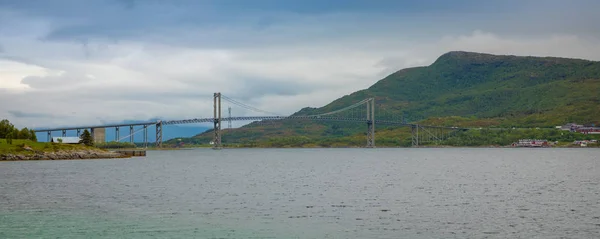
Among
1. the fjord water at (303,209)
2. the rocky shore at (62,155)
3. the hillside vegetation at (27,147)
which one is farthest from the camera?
the hillside vegetation at (27,147)

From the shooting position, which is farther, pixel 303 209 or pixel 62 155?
pixel 62 155

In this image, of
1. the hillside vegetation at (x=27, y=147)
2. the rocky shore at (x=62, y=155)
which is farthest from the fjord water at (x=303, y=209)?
the hillside vegetation at (x=27, y=147)

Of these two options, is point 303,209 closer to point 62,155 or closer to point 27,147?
point 27,147

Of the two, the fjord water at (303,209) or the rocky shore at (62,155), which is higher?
the rocky shore at (62,155)

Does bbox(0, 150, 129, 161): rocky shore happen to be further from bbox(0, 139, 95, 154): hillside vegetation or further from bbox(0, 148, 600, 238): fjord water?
bbox(0, 148, 600, 238): fjord water

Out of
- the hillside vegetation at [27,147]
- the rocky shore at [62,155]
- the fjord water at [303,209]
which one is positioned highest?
the hillside vegetation at [27,147]

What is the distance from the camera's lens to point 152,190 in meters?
48.2

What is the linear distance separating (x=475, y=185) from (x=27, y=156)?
80418mm

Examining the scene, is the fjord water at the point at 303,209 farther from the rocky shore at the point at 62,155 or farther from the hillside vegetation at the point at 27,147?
the hillside vegetation at the point at 27,147

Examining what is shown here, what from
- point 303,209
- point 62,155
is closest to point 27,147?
point 62,155

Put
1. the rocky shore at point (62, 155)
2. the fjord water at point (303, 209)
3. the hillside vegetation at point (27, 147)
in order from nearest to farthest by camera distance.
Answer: the fjord water at point (303, 209) → the rocky shore at point (62, 155) → the hillside vegetation at point (27, 147)

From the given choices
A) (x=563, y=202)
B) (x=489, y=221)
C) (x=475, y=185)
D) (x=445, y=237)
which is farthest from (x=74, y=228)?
(x=475, y=185)

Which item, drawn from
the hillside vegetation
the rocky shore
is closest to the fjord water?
the rocky shore

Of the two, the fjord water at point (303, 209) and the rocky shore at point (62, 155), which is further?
the rocky shore at point (62, 155)
